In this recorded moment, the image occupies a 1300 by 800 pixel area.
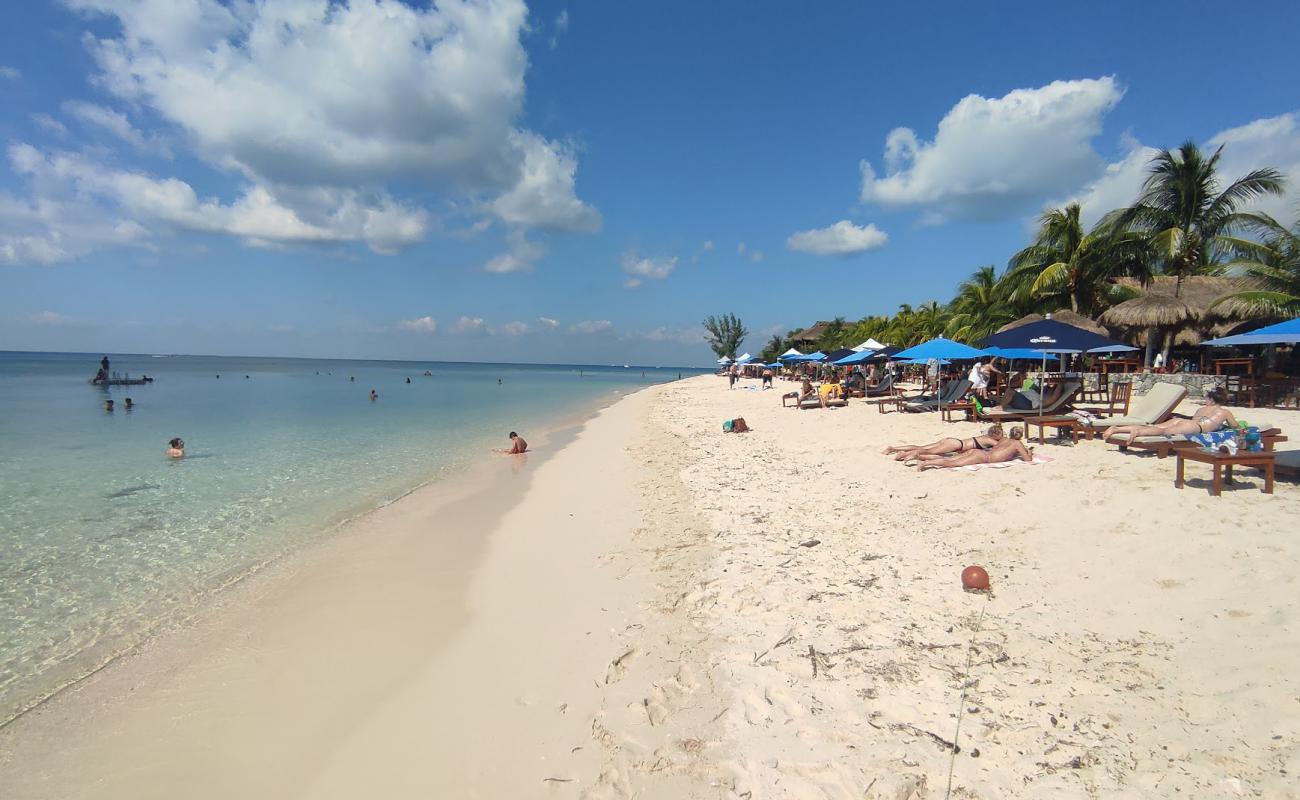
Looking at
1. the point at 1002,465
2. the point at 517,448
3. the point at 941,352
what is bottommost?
the point at 517,448

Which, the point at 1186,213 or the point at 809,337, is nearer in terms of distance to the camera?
the point at 1186,213

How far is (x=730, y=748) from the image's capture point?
2.81m

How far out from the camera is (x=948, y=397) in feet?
43.8

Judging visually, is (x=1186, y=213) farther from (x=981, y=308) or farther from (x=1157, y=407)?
(x=1157, y=407)

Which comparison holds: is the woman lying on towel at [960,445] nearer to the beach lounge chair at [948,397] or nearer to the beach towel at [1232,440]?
the beach towel at [1232,440]

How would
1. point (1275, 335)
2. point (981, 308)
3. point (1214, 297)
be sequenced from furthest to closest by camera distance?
point (981, 308) < point (1214, 297) < point (1275, 335)

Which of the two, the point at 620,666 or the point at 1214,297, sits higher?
the point at 1214,297

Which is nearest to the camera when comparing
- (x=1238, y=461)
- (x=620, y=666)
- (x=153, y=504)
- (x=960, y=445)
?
(x=620, y=666)

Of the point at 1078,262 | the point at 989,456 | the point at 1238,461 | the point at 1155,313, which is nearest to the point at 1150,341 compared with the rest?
the point at 1155,313

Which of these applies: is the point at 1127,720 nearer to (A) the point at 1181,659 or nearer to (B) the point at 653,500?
(A) the point at 1181,659

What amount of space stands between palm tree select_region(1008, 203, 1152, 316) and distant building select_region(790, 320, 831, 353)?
1299 inches

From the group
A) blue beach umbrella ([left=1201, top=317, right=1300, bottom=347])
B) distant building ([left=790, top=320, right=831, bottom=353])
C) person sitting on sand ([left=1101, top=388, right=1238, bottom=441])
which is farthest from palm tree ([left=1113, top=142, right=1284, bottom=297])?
distant building ([left=790, top=320, right=831, bottom=353])

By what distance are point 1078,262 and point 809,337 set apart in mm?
36600

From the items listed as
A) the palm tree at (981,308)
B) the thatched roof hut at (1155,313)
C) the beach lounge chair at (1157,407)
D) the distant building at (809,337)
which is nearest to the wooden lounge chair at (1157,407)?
the beach lounge chair at (1157,407)
